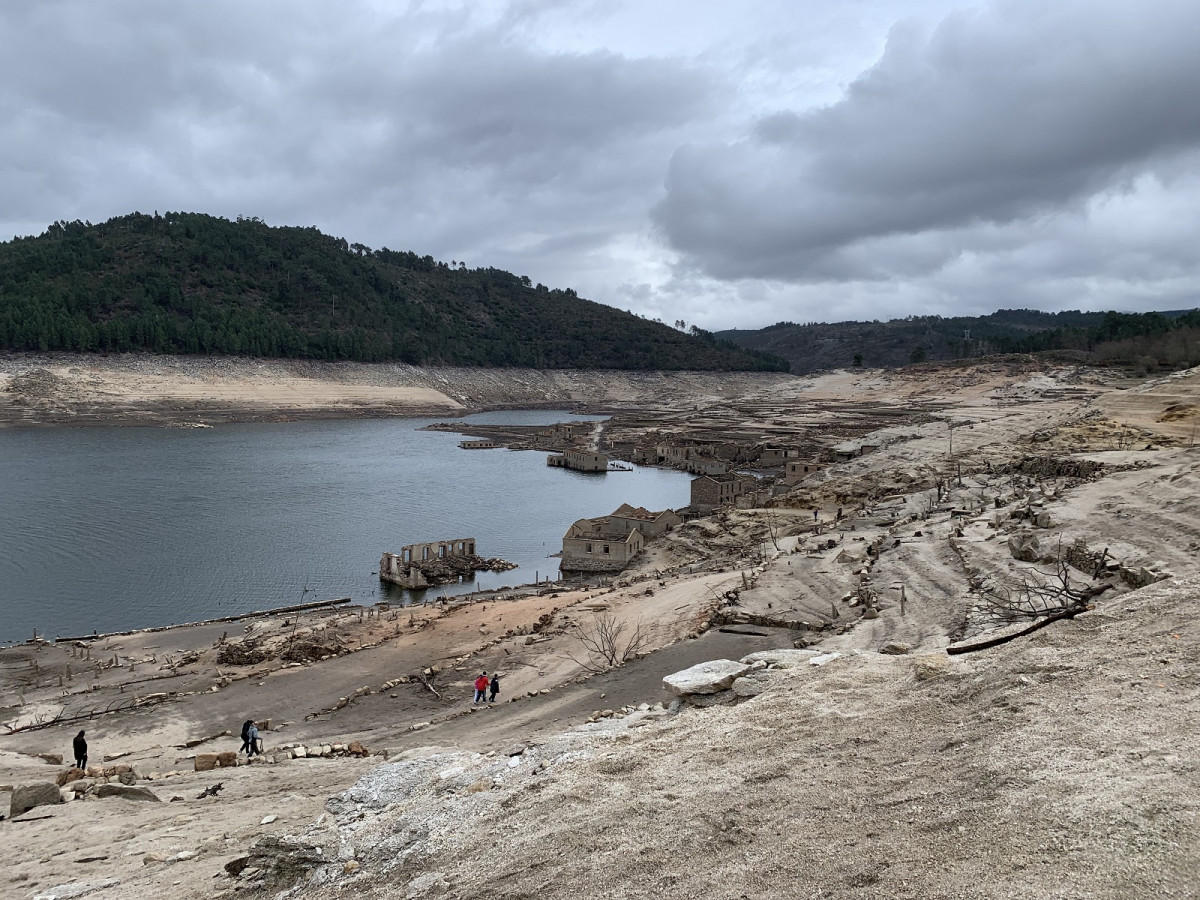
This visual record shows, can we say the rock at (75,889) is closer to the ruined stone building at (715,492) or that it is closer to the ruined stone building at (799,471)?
the ruined stone building at (715,492)

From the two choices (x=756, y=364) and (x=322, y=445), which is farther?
(x=756, y=364)

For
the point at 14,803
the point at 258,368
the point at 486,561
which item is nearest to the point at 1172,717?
the point at 14,803

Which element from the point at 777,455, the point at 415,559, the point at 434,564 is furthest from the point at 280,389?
the point at 434,564

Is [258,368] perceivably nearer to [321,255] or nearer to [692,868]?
[321,255]

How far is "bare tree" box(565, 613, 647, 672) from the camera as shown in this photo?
1667 centimetres

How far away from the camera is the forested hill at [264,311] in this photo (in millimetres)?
106188

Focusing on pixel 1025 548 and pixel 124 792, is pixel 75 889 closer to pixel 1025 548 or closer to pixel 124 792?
pixel 124 792

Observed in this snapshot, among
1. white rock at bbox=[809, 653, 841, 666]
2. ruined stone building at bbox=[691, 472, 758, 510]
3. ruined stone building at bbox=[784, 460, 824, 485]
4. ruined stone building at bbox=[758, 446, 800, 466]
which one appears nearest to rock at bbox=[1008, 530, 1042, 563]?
white rock at bbox=[809, 653, 841, 666]

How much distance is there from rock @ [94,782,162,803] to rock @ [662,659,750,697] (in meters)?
7.29

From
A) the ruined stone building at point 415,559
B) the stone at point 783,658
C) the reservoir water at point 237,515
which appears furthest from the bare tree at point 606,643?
the reservoir water at point 237,515

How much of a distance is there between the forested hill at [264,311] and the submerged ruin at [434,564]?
8162 cm

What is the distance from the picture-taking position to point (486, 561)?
3622cm

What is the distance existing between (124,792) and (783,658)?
9.50m

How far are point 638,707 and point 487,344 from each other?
532 feet
